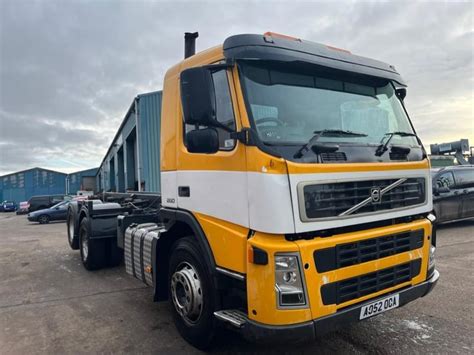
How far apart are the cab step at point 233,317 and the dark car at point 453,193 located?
29.2ft

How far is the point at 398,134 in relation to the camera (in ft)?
11.6

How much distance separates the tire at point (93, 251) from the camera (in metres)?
6.69

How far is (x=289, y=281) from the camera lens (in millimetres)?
2635

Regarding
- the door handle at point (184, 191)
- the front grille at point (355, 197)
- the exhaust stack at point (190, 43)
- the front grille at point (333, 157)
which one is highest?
the exhaust stack at point (190, 43)

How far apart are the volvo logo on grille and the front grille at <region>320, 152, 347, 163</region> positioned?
1.22 feet

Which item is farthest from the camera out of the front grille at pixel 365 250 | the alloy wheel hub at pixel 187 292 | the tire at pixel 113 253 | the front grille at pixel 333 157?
the tire at pixel 113 253

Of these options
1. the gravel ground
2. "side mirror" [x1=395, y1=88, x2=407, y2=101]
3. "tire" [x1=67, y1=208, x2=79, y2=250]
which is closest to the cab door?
the gravel ground

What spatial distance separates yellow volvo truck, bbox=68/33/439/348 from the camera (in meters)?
2.67

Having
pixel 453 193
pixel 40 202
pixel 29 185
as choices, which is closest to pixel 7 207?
pixel 40 202

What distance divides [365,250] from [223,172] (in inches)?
52.1

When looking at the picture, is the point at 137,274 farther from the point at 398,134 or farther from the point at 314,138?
the point at 398,134

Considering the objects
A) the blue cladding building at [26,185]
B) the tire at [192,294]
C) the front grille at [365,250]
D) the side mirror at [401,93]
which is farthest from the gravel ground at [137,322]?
the blue cladding building at [26,185]

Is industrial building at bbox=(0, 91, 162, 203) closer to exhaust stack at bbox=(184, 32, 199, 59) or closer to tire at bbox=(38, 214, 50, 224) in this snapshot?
tire at bbox=(38, 214, 50, 224)

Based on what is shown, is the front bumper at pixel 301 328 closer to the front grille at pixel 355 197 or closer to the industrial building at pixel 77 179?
the front grille at pixel 355 197
